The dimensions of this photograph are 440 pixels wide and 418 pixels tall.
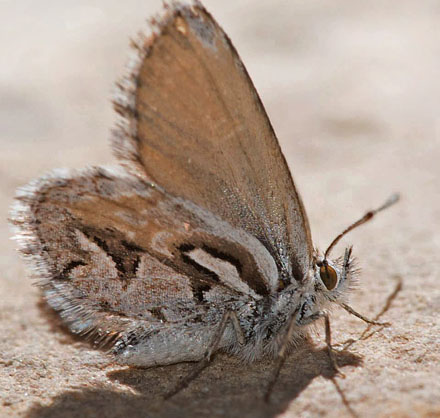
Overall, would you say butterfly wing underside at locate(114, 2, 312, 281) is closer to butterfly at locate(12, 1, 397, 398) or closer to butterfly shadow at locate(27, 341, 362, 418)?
butterfly at locate(12, 1, 397, 398)

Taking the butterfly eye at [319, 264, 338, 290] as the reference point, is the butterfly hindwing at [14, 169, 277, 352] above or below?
below

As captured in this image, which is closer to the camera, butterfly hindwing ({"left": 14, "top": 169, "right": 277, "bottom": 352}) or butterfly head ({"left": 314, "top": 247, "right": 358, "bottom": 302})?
butterfly hindwing ({"left": 14, "top": 169, "right": 277, "bottom": 352})

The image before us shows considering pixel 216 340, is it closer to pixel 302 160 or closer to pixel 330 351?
pixel 330 351

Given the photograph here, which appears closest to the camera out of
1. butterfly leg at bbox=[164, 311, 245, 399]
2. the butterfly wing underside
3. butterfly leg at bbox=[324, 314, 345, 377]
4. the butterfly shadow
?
the butterfly shadow

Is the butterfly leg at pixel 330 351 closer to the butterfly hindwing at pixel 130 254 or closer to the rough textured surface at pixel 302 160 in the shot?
the rough textured surface at pixel 302 160

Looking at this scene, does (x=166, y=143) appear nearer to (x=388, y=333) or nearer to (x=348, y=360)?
(x=348, y=360)

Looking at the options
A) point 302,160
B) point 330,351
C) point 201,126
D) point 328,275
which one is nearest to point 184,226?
point 201,126

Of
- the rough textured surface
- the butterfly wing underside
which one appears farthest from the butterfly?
the rough textured surface

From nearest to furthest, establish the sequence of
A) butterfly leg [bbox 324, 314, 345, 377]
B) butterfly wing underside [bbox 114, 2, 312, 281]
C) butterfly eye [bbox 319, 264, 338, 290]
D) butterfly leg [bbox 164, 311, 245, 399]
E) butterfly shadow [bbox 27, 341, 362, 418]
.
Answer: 1. butterfly shadow [bbox 27, 341, 362, 418]
2. butterfly wing underside [bbox 114, 2, 312, 281]
3. butterfly leg [bbox 324, 314, 345, 377]
4. butterfly leg [bbox 164, 311, 245, 399]
5. butterfly eye [bbox 319, 264, 338, 290]

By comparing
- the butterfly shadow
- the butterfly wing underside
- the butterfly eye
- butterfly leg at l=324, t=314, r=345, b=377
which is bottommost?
the butterfly shadow
